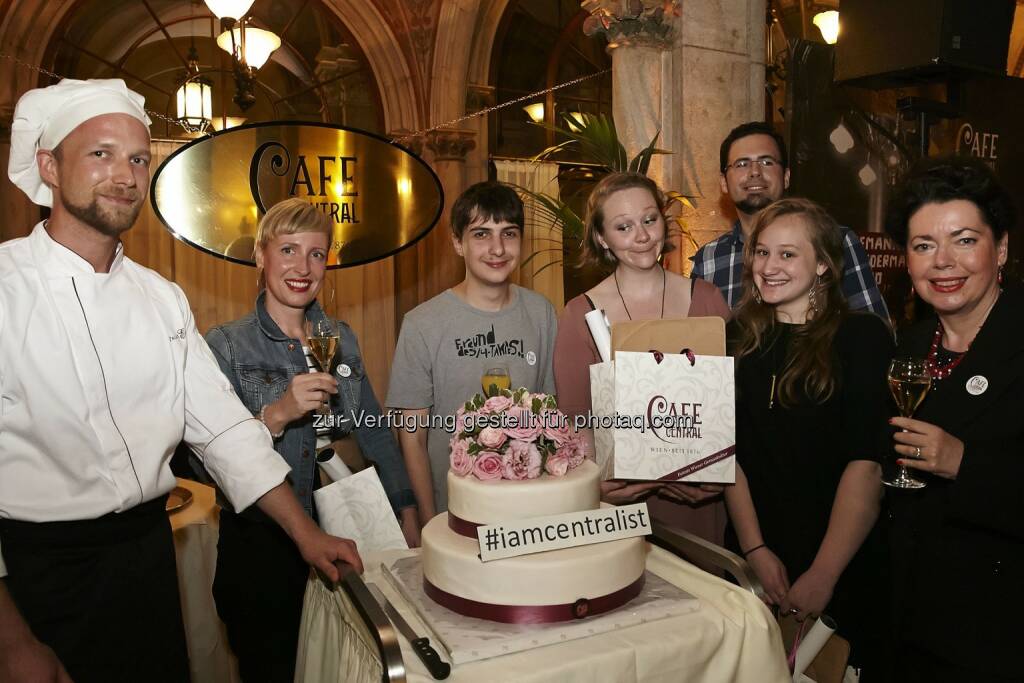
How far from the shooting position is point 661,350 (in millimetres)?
2199

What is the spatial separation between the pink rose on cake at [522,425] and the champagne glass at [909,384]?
943 mm

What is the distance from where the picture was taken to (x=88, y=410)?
6.03ft

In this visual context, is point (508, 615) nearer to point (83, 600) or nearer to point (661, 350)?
point (661, 350)

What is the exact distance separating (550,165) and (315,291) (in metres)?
6.14

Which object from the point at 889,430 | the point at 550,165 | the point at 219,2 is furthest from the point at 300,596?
the point at 550,165

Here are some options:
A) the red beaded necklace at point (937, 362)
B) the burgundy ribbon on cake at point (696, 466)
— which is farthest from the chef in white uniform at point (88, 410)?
the red beaded necklace at point (937, 362)

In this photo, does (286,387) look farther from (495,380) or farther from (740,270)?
(740,270)

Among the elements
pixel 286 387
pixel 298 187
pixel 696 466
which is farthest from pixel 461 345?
pixel 298 187

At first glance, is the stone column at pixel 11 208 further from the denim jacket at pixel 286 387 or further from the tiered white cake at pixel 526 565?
Result: the tiered white cake at pixel 526 565

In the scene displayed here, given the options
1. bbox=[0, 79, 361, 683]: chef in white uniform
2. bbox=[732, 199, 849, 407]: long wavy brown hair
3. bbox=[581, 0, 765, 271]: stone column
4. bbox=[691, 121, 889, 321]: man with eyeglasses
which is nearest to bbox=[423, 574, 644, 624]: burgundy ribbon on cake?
bbox=[0, 79, 361, 683]: chef in white uniform

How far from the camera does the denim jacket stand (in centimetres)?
253

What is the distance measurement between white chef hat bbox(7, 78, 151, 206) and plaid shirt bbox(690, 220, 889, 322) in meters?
2.34

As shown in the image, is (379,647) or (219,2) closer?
(379,647)

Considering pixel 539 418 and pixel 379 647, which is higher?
pixel 539 418
